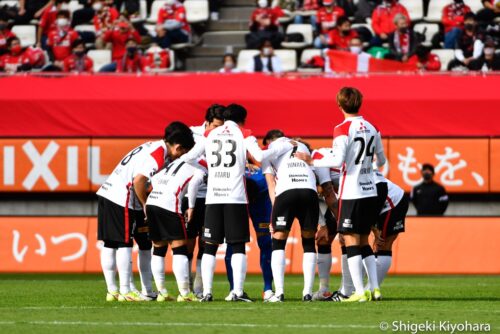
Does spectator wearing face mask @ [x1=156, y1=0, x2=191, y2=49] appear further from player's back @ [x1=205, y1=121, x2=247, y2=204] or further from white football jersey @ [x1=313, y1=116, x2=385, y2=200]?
white football jersey @ [x1=313, y1=116, x2=385, y2=200]

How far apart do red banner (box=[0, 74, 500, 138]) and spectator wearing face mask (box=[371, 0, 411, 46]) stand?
1820mm

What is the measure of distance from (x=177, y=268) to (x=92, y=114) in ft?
35.5

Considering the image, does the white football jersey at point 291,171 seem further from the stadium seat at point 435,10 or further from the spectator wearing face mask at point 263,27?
the stadium seat at point 435,10

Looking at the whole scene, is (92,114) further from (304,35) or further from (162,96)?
(304,35)

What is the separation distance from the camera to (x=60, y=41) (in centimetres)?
2533

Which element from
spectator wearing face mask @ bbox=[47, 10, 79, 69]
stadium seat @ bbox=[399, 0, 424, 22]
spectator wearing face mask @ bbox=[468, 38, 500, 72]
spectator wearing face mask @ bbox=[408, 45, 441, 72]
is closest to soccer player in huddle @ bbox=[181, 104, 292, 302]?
spectator wearing face mask @ bbox=[408, 45, 441, 72]

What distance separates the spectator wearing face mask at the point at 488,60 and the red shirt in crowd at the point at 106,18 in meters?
7.45

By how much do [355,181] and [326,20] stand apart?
13.0 metres

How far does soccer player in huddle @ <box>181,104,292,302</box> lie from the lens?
12742 mm

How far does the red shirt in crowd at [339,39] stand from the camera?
2439 cm

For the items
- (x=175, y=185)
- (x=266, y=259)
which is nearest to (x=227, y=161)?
(x=175, y=185)

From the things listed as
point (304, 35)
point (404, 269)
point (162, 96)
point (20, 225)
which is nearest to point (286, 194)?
point (404, 269)

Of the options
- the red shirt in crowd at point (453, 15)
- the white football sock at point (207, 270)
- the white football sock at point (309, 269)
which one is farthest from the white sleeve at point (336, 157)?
the red shirt in crowd at point (453, 15)

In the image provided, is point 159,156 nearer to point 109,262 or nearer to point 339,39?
point 109,262
